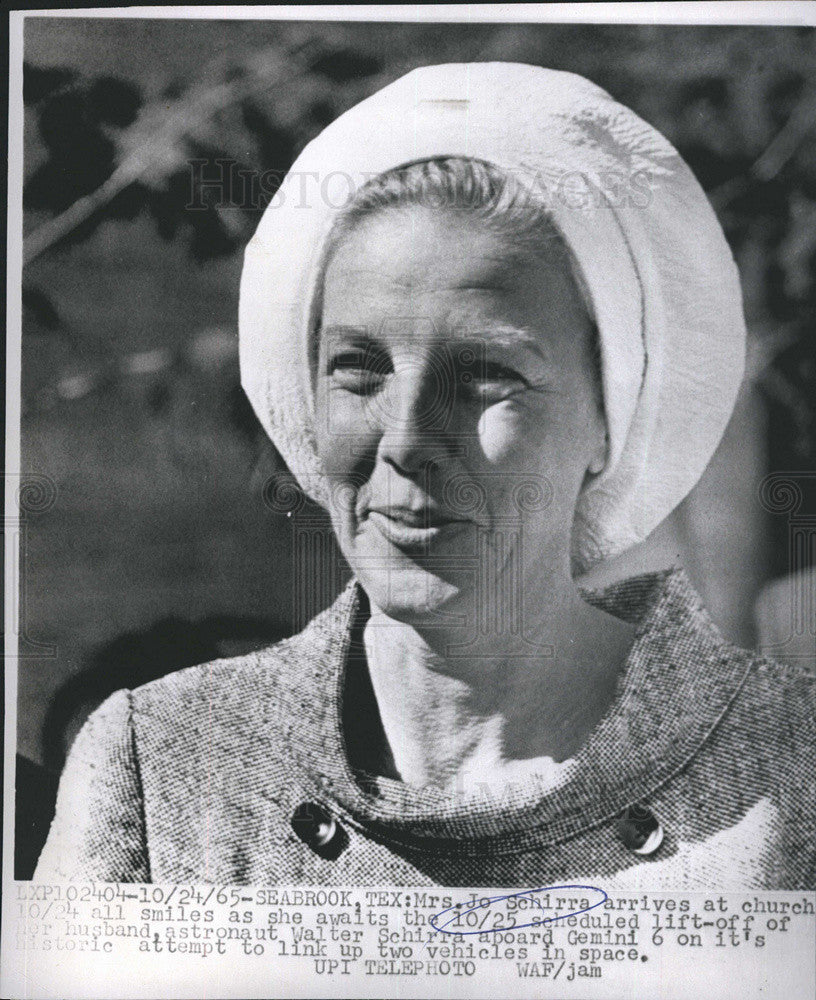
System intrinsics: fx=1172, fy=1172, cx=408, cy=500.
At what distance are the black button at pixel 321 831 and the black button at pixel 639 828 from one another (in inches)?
32.8

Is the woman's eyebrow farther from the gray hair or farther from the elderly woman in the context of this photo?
the gray hair

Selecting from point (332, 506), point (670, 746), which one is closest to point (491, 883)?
point (670, 746)

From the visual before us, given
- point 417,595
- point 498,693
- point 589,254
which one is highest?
Result: point 589,254

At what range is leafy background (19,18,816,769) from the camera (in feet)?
11.8

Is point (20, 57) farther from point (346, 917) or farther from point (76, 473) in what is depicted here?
point (346, 917)

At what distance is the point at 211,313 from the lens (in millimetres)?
3629

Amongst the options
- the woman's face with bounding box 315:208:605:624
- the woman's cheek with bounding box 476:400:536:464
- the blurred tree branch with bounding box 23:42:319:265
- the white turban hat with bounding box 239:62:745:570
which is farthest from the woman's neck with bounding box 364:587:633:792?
the blurred tree branch with bounding box 23:42:319:265

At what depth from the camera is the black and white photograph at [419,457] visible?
11.5 ft

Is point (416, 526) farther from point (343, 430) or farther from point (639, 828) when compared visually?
point (639, 828)

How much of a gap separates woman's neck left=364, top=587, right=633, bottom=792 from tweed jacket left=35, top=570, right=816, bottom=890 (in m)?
0.07

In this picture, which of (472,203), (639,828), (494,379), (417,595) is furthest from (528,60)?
(639,828)

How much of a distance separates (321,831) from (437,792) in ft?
1.22

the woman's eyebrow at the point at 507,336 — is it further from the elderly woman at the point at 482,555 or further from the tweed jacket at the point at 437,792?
the tweed jacket at the point at 437,792

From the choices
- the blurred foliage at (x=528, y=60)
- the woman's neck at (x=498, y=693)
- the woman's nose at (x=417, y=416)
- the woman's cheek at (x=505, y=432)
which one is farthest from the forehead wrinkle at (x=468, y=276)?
the woman's neck at (x=498, y=693)
